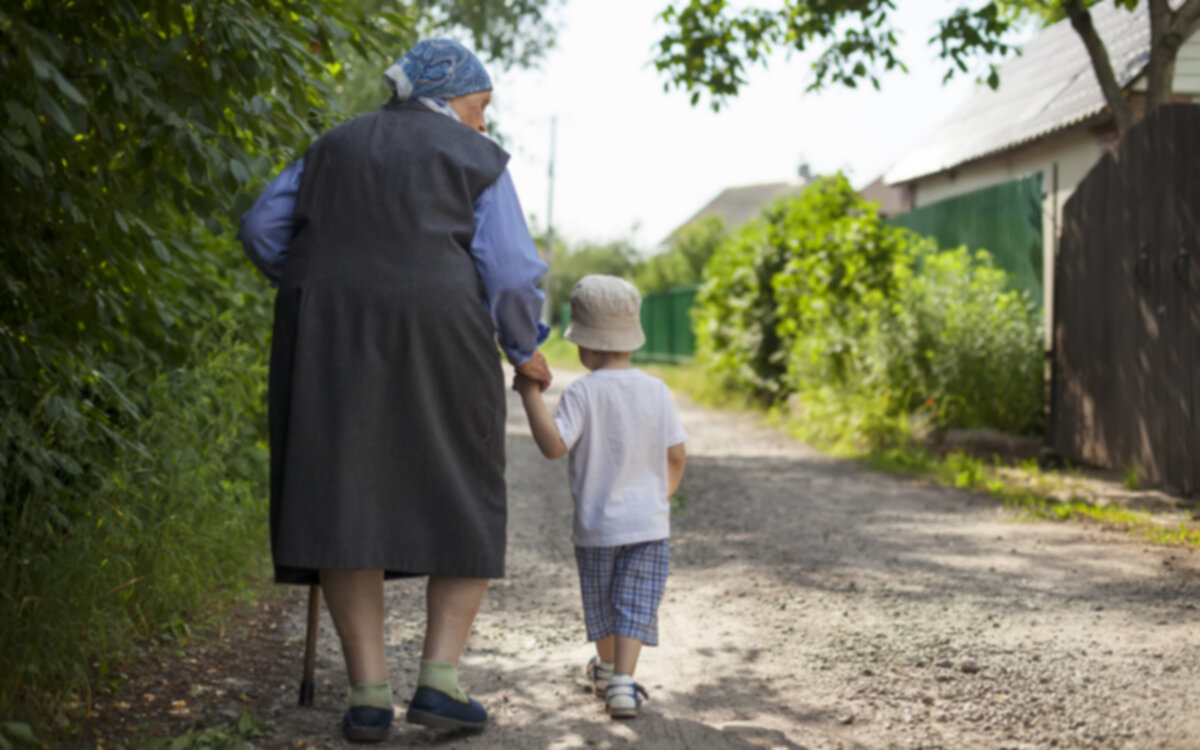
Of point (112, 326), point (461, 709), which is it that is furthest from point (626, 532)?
point (112, 326)

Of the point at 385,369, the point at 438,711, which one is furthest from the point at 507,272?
the point at 438,711

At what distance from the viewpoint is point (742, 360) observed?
14852mm

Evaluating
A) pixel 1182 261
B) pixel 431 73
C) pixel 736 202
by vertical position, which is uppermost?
pixel 736 202

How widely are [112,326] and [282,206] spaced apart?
2.61 ft

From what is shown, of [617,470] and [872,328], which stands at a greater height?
[872,328]

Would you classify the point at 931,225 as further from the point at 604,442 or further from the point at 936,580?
the point at 604,442

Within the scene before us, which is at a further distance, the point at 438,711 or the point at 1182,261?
the point at 1182,261

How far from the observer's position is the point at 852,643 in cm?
405

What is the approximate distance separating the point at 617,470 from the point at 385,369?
0.82m

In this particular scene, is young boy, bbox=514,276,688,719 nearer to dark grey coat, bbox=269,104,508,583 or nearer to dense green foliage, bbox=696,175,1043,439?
dark grey coat, bbox=269,104,508,583

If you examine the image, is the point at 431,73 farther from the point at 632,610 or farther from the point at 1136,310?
the point at 1136,310

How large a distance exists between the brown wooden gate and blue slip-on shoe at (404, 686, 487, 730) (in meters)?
4.94

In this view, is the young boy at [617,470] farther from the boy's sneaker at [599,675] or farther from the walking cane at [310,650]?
the walking cane at [310,650]

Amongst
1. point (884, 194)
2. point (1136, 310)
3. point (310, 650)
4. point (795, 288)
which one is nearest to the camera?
point (310, 650)
